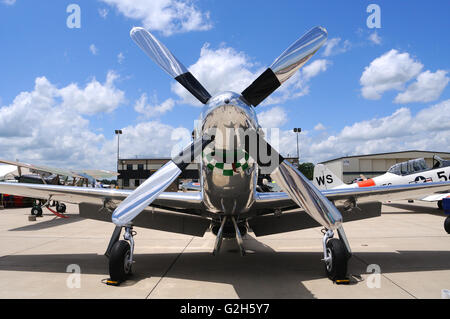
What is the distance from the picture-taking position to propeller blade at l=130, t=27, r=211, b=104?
4348 mm

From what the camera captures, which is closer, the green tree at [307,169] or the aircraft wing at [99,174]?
the aircraft wing at [99,174]

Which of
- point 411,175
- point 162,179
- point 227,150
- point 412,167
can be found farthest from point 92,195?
point 412,167

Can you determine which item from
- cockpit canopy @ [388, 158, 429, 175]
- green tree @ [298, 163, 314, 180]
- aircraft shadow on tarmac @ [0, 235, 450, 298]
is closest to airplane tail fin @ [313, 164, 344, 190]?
cockpit canopy @ [388, 158, 429, 175]

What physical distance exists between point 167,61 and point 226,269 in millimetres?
3683

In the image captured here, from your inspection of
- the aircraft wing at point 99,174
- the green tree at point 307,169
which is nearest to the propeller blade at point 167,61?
the aircraft wing at point 99,174

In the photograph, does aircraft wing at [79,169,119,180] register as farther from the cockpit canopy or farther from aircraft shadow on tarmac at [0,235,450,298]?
the cockpit canopy

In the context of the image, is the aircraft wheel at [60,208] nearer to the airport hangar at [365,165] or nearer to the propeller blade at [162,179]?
the propeller blade at [162,179]

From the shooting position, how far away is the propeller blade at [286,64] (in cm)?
400

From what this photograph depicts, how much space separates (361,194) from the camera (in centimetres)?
548

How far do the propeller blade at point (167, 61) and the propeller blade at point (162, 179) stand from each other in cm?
75

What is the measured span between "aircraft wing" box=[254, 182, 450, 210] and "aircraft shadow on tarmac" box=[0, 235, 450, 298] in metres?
1.17

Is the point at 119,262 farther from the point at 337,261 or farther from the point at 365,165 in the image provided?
the point at 365,165
